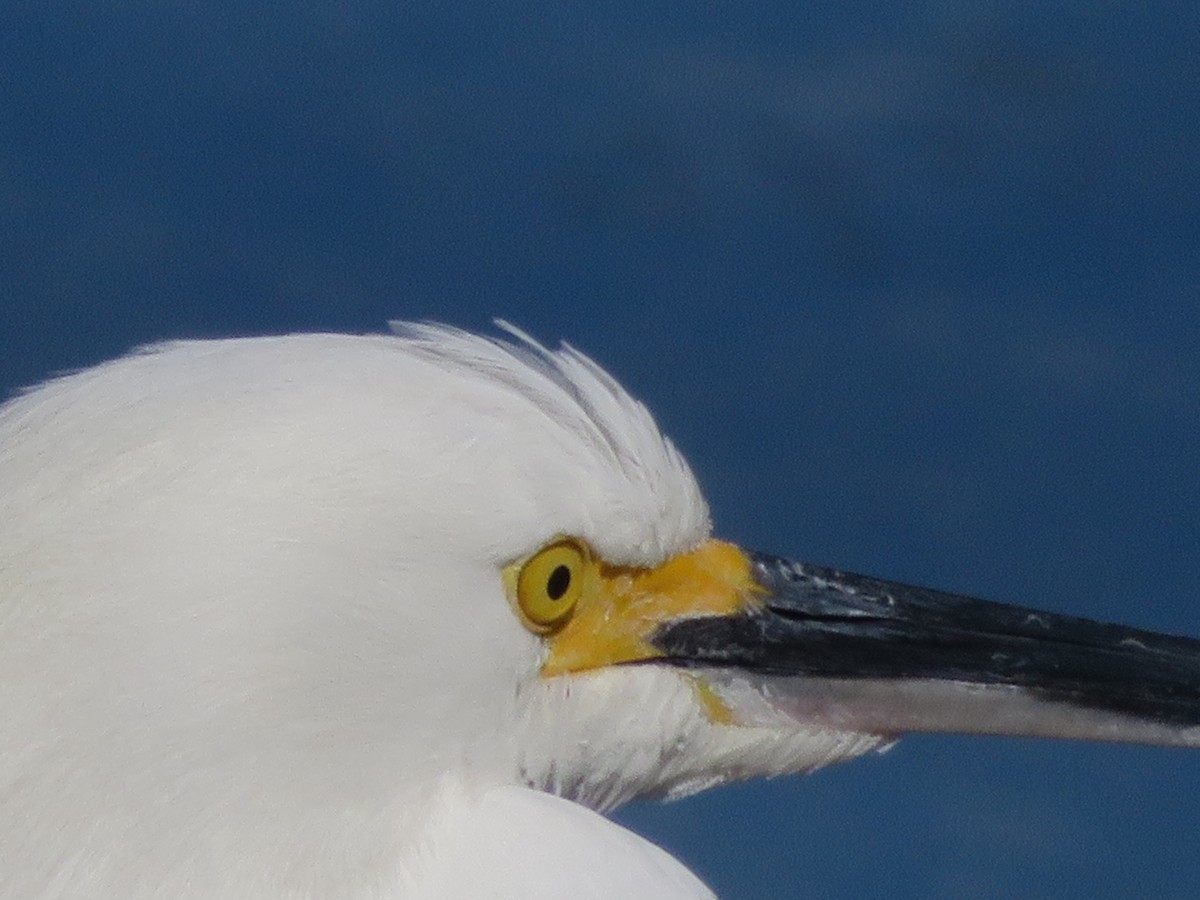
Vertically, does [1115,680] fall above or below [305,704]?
above

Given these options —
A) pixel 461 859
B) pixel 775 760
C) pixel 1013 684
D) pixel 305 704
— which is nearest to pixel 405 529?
pixel 305 704

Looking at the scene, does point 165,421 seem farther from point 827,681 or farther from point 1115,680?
point 1115,680

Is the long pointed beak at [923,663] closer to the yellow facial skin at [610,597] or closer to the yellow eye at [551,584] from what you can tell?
the yellow facial skin at [610,597]

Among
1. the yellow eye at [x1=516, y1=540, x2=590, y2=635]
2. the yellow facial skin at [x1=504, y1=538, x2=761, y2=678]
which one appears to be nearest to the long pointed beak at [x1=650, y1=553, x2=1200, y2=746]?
the yellow facial skin at [x1=504, y1=538, x2=761, y2=678]

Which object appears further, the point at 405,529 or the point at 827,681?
the point at 827,681

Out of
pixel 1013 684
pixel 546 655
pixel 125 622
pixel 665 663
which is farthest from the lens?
pixel 1013 684

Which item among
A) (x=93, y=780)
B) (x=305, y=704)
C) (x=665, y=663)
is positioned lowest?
(x=93, y=780)

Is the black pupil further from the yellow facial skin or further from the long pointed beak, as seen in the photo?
the long pointed beak

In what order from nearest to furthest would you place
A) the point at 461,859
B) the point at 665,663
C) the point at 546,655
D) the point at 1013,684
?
the point at 461,859 → the point at 546,655 → the point at 665,663 → the point at 1013,684
